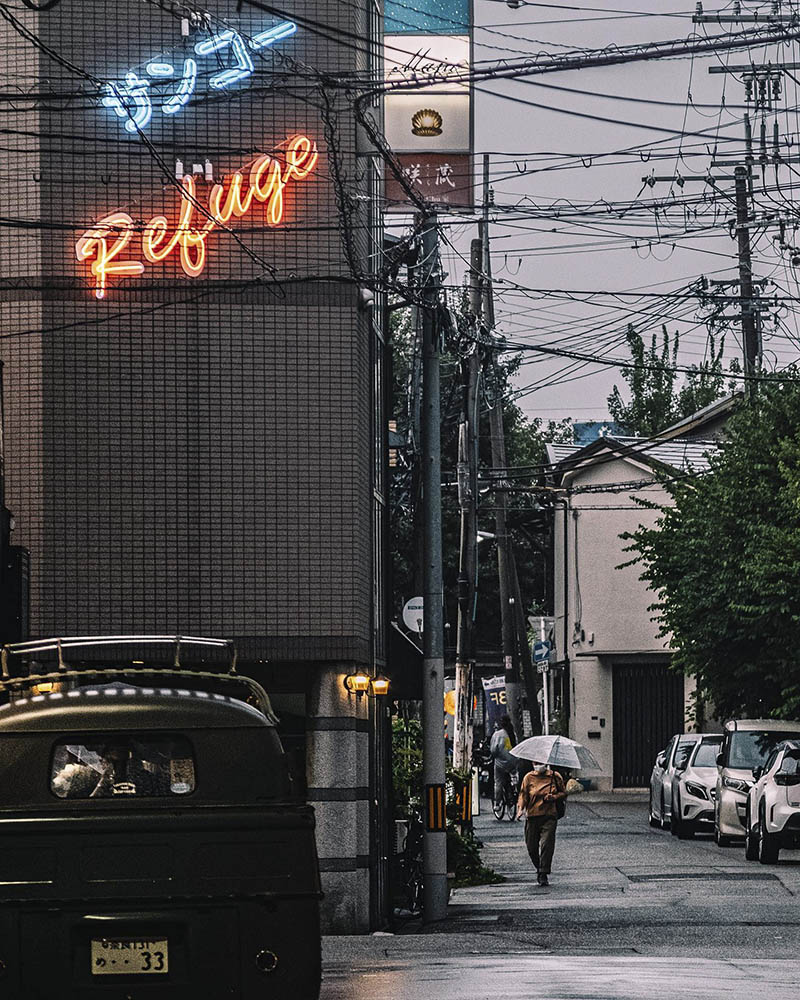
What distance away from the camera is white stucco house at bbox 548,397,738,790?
5716 cm

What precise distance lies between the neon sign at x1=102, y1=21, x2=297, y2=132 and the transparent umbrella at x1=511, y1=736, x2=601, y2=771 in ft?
41.0

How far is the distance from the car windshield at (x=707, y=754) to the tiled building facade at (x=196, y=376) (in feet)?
54.9

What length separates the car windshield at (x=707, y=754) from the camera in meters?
36.9

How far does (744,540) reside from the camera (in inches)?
1390

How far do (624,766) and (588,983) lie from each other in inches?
1721

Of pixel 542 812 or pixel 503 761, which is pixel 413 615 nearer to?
pixel 542 812

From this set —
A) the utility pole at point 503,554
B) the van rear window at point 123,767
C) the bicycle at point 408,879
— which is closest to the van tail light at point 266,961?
the van rear window at point 123,767

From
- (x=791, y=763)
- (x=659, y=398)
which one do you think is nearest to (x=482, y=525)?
(x=659, y=398)

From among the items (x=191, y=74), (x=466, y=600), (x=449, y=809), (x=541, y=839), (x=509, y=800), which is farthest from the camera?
(x=509, y=800)

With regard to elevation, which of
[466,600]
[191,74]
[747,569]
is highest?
[191,74]

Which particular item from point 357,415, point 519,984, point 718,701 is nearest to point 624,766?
point 718,701

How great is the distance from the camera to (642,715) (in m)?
58.0

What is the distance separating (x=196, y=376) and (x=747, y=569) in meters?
15.3

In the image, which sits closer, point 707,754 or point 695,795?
point 695,795
